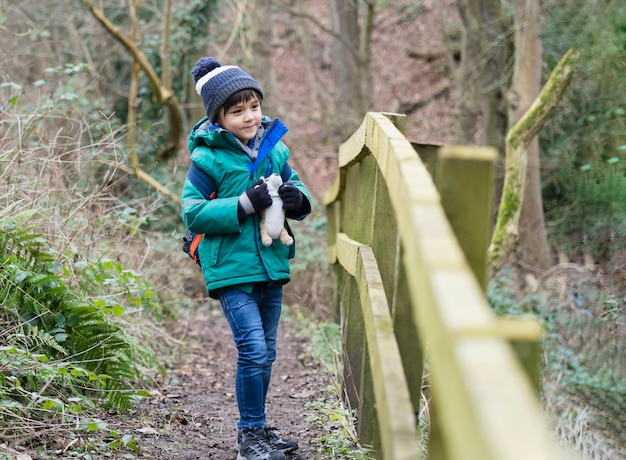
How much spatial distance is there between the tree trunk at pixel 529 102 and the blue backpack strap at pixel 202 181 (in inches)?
296

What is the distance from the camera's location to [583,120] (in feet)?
38.4

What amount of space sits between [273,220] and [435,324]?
2.53 meters

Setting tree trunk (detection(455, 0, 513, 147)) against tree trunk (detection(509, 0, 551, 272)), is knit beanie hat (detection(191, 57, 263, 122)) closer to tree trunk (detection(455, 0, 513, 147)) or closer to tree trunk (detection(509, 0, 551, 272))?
tree trunk (detection(509, 0, 551, 272))

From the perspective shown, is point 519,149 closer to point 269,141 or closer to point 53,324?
point 269,141

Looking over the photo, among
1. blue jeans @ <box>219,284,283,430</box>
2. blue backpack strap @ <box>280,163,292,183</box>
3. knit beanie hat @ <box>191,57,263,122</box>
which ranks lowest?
blue jeans @ <box>219,284,283,430</box>

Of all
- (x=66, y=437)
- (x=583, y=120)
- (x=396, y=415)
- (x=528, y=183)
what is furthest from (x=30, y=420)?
(x=583, y=120)

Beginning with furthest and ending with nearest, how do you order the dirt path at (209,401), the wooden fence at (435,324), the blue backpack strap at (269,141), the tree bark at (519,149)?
1. the tree bark at (519,149)
2. the dirt path at (209,401)
3. the blue backpack strap at (269,141)
4. the wooden fence at (435,324)

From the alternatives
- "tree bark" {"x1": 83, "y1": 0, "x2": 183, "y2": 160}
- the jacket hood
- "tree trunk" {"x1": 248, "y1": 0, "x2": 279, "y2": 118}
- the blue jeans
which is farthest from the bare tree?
the blue jeans

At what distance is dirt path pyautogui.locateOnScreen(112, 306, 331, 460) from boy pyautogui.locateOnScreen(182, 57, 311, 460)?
0.42 m

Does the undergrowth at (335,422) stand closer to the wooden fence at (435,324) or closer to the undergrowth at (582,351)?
the wooden fence at (435,324)

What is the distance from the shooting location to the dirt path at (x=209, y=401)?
4117 millimetres

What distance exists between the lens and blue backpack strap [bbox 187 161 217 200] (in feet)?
12.6

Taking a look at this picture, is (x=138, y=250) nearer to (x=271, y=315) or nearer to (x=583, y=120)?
(x=271, y=315)

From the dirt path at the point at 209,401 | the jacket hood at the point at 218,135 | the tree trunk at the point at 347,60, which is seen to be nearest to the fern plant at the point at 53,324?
the dirt path at the point at 209,401
